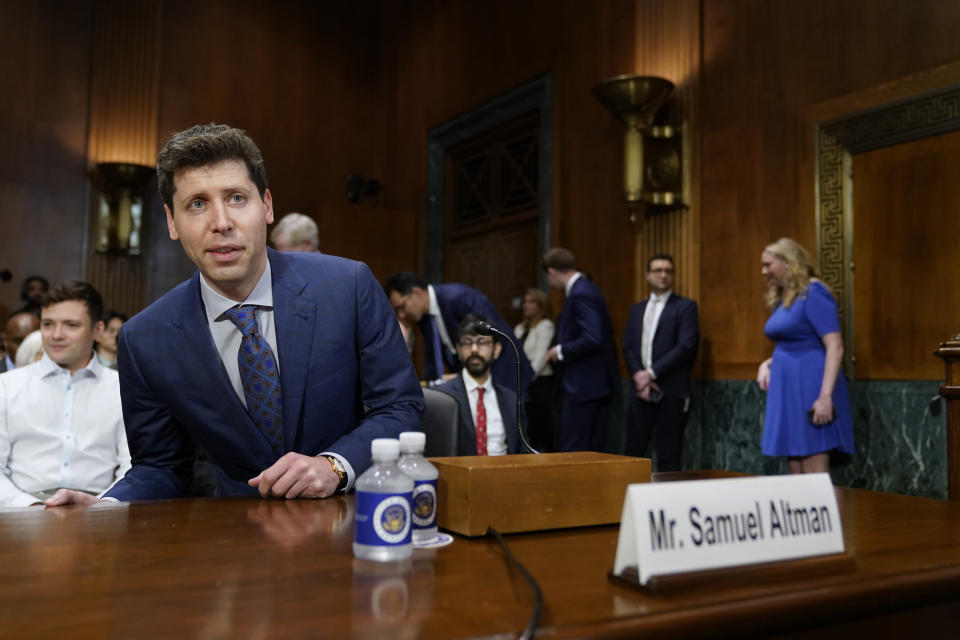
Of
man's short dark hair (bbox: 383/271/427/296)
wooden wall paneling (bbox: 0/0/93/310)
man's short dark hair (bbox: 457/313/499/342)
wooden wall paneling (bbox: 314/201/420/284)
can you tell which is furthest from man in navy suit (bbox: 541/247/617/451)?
wooden wall paneling (bbox: 0/0/93/310)

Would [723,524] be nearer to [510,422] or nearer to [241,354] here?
[241,354]

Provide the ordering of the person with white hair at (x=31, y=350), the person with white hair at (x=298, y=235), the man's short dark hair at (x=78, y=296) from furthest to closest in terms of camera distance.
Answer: the person with white hair at (x=298, y=235)
the person with white hair at (x=31, y=350)
the man's short dark hair at (x=78, y=296)

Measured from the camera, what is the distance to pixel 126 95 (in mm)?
7301

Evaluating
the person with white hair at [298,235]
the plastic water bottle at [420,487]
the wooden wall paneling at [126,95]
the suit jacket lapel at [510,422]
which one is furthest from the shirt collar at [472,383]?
the wooden wall paneling at [126,95]

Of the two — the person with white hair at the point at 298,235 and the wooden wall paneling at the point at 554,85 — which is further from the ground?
the wooden wall paneling at the point at 554,85

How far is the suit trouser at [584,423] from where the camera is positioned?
4980mm

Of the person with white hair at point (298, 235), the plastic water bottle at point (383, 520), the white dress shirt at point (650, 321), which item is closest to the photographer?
the plastic water bottle at point (383, 520)

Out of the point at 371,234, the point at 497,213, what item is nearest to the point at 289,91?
the point at 371,234

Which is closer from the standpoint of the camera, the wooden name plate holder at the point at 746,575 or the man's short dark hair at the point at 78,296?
the wooden name plate holder at the point at 746,575

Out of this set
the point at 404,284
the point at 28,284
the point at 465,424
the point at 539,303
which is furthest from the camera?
the point at 28,284

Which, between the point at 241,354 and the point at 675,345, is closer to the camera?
the point at 241,354

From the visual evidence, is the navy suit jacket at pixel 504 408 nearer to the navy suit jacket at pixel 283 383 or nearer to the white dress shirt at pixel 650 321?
the navy suit jacket at pixel 283 383

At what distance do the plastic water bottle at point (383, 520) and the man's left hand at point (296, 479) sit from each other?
410mm

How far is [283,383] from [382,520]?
684 millimetres
